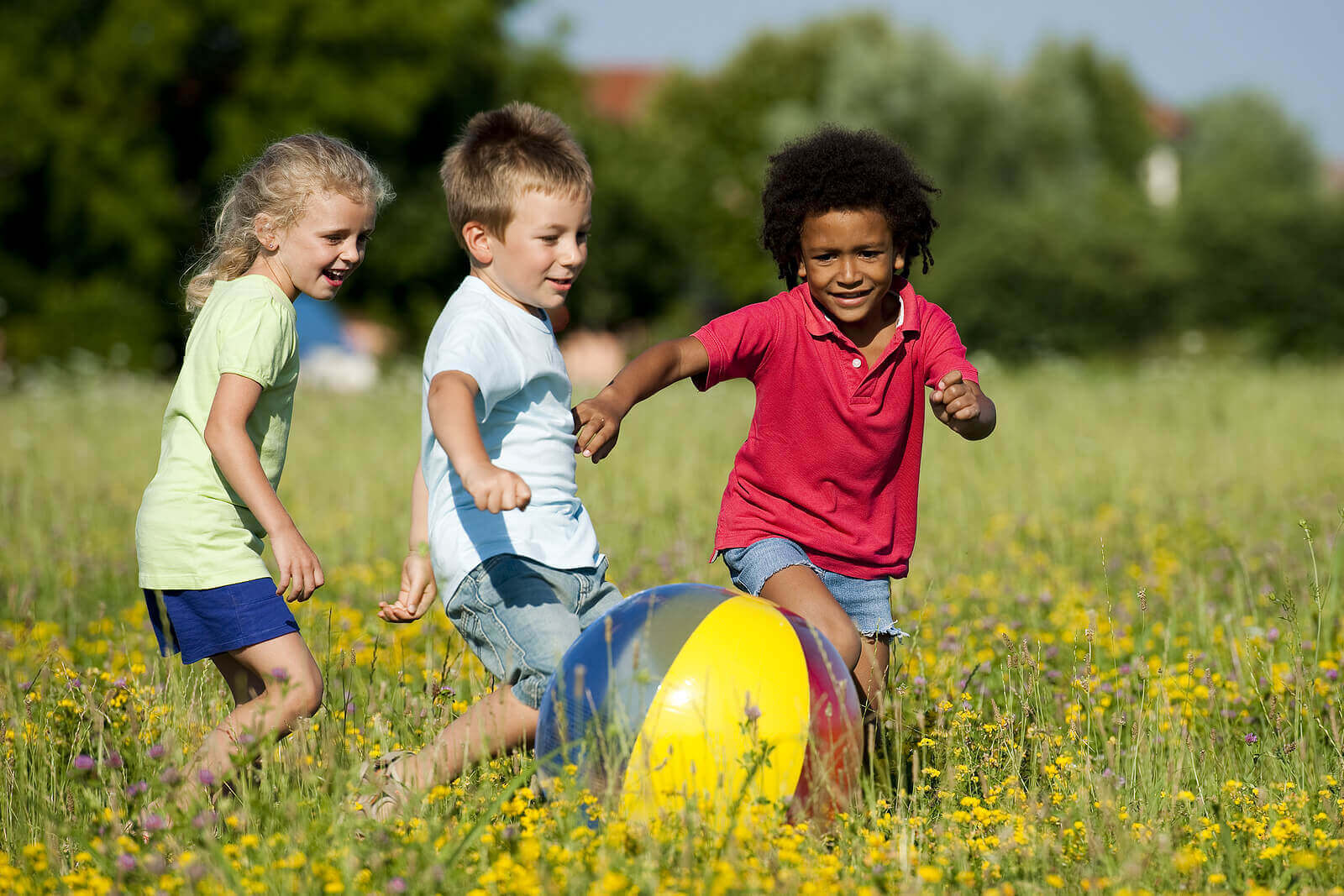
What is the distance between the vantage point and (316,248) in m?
4.08

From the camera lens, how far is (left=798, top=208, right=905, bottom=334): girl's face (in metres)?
4.44

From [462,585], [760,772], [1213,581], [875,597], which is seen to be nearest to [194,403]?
[462,585]

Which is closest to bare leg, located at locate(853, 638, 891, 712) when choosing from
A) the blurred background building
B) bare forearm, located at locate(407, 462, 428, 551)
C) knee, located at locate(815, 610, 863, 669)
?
knee, located at locate(815, 610, 863, 669)

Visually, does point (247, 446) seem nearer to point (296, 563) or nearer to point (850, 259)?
point (296, 563)

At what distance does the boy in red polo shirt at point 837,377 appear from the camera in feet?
14.6

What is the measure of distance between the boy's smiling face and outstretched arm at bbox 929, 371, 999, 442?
119 cm

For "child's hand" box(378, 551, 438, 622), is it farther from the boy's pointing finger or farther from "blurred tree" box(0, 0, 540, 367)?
"blurred tree" box(0, 0, 540, 367)

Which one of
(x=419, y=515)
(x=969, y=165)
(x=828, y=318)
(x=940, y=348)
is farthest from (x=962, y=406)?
(x=969, y=165)

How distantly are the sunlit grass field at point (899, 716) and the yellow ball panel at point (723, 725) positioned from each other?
0.36ft

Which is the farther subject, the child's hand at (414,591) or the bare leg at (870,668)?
the bare leg at (870,668)

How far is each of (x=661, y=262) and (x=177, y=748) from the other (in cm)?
3799

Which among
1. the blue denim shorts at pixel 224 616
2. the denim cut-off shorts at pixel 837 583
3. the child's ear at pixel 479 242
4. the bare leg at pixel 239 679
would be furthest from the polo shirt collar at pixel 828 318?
the bare leg at pixel 239 679

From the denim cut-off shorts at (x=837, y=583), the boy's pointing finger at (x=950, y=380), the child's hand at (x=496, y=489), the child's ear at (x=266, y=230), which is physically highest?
the child's ear at (x=266, y=230)

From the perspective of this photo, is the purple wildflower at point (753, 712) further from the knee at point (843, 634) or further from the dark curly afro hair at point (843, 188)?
the dark curly afro hair at point (843, 188)
